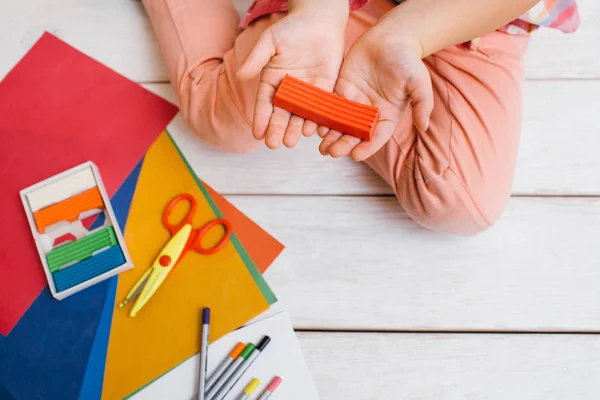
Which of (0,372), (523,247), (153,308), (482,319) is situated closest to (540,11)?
(523,247)

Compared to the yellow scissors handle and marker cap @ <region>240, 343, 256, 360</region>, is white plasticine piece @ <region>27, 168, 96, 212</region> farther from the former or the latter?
marker cap @ <region>240, 343, 256, 360</region>

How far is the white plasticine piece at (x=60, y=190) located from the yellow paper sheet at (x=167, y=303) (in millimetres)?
82

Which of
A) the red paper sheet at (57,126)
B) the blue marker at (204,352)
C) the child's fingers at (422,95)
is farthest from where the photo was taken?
the red paper sheet at (57,126)

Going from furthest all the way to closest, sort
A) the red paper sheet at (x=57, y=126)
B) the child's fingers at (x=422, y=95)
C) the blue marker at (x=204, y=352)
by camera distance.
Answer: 1. the red paper sheet at (x=57, y=126)
2. the blue marker at (x=204, y=352)
3. the child's fingers at (x=422, y=95)

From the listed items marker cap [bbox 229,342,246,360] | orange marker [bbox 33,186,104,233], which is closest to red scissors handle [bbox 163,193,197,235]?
orange marker [bbox 33,186,104,233]

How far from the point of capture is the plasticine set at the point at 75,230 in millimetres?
836

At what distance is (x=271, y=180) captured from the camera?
928 millimetres

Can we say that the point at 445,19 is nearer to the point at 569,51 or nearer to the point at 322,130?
the point at 322,130

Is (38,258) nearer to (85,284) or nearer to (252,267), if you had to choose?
(85,284)

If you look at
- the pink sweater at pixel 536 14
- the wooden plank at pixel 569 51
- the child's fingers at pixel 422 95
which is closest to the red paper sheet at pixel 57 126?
the pink sweater at pixel 536 14

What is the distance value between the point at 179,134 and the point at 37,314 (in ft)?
1.20

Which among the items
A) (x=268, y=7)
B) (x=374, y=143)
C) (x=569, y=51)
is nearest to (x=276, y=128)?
(x=374, y=143)

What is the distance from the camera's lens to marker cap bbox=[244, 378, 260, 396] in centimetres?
79

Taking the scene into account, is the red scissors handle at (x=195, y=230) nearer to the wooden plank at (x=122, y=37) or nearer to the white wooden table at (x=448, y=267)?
the white wooden table at (x=448, y=267)
